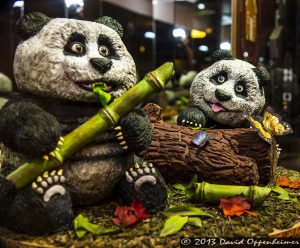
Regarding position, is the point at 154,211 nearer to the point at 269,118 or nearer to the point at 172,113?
the point at 269,118

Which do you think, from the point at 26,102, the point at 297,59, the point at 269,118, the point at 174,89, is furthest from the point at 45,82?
Answer: the point at 297,59

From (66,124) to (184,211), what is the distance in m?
0.54

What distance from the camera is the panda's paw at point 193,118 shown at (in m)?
2.03

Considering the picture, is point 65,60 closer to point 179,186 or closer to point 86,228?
point 86,228

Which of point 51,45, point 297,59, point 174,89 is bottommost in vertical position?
point 174,89

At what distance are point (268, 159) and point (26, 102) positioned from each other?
1107mm

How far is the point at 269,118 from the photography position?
1966 mm

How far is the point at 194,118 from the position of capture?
2.03 meters

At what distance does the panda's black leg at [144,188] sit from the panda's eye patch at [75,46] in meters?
0.47

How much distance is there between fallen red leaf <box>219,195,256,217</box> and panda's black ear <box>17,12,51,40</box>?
0.93 m

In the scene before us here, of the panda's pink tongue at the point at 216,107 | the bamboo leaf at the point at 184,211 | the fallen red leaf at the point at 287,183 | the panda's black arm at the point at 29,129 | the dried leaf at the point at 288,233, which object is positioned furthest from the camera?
the panda's pink tongue at the point at 216,107

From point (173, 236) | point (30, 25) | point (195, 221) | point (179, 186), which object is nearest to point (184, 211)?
point (195, 221)

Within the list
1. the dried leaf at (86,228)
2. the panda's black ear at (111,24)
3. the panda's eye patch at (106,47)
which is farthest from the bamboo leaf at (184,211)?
the panda's black ear at (111,24)

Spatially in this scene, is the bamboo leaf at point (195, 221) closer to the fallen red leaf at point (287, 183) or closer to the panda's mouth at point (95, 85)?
the panda's mouth at point (95, 85)
